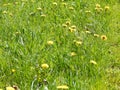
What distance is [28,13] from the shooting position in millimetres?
5207

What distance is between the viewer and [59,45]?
4.13 meters

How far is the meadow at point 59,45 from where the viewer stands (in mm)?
3414

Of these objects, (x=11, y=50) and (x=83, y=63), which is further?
(x=11, y=50)

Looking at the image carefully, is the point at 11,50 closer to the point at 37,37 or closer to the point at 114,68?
the point at 37,37

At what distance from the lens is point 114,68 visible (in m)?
3.96

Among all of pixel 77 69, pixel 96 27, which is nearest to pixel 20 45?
pixel 77 69

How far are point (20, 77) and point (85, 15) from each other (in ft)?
6.94

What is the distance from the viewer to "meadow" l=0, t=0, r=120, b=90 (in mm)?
3414

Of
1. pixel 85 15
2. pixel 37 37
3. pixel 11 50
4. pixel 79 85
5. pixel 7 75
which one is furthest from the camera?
pixel 85 15

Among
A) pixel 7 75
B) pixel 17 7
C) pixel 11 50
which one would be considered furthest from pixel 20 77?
pixel 17 7

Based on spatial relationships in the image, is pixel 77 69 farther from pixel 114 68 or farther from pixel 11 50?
pixel 11 50

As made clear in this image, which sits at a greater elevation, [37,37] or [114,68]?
[37,37]

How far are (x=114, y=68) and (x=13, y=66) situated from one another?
3.95 feet

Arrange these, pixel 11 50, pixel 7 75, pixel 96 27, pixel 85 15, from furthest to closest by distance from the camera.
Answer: pixel 85 15, pixel 96 27, pixel 11 50, pixel 7 75
